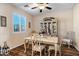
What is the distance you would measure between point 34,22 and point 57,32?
0.52 m

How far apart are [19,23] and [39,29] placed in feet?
1.45

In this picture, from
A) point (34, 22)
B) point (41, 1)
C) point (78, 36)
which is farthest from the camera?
point (34, 22)

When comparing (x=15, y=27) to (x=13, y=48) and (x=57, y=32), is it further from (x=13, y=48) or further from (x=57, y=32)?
(x=57, y=32)

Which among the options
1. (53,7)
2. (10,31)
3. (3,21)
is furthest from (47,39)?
(3,21)

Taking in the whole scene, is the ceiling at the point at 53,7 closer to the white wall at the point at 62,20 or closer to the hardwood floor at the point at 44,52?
the white wall at the point at 62,20

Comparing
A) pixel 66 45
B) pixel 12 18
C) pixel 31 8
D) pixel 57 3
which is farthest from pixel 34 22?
pixel 66 45

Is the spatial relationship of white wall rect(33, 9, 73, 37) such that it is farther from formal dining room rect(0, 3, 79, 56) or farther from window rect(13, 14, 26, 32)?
window rect(13, 14, 26, 32)

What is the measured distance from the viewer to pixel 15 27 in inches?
80.3

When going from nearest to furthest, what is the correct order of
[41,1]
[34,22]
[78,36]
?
[41,1]
[78,36]
[34,22]

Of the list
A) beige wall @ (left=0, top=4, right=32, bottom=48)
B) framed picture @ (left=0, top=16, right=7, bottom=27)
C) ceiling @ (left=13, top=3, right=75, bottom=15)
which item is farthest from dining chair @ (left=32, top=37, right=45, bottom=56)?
framed picture @ (left=0, top=16, right=7, bottom=27)

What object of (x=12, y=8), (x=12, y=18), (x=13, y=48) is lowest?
(x=13, y=48)

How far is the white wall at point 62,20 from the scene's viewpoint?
1998mm

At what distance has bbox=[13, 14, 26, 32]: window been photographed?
202 centimetres

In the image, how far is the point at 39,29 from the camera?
2102mm
